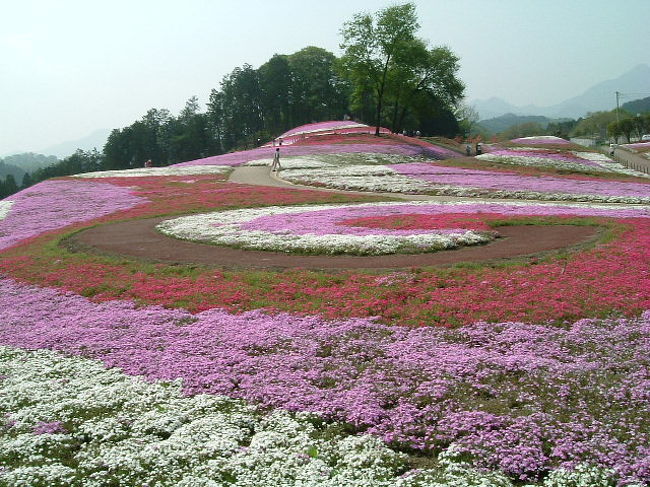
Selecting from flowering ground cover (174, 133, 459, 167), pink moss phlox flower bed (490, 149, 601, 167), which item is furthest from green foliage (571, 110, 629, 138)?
pink moss phlox flower bed (490, 149, 601, 167)

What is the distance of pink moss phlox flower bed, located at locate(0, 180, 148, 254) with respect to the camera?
2933cm

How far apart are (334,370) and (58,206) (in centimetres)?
3252

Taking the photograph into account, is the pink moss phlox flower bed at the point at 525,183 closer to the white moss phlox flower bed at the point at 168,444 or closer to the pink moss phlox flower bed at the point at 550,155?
the pink moss phlox flower bed at the point at 550,155

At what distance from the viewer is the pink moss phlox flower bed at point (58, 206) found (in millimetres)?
29328

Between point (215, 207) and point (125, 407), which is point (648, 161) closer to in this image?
point (215, 207)

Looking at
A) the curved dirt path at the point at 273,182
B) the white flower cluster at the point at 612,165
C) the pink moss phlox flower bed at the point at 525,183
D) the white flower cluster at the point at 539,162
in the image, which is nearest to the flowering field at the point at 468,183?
the pink moss phlox flower bed at the point at 525,183

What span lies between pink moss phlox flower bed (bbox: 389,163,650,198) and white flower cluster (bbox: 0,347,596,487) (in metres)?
29.3

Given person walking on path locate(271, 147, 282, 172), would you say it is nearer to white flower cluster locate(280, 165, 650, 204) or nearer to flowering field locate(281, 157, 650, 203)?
white flower cluster locate(280, 165, 650, 204)

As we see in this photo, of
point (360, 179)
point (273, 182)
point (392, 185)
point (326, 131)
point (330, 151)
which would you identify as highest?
point (326, 131)

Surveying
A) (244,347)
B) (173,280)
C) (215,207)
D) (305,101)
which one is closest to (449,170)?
(215,207)

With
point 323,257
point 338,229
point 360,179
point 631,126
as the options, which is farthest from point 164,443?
point 631,126

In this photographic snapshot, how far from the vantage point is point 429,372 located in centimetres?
968

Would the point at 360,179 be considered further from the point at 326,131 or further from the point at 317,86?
the point at 317,86

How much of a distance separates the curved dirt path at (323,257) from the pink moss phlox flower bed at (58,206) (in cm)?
692
